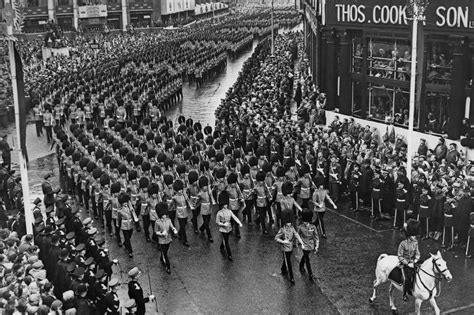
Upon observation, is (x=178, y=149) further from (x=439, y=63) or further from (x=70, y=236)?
(x=439, y=63)

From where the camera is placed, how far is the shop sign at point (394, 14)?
20703mm

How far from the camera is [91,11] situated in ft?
253

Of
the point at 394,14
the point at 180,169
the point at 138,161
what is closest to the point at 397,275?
the point at 180,169

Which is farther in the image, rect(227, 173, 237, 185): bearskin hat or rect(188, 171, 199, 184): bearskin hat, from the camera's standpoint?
rect(188, 171, 199, 184): bearskin hat

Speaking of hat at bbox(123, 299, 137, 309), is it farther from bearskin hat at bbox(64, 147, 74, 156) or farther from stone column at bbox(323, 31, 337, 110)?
stone column at bbox(323, 31, 337, 110)

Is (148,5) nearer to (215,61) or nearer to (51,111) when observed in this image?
(215,61)

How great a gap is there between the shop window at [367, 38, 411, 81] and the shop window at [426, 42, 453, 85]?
2.79ft

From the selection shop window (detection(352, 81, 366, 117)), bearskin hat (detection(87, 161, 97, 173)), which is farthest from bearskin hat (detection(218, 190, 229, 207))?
shop window (detection(352, 81, 366, 117))

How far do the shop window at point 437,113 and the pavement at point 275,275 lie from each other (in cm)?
577

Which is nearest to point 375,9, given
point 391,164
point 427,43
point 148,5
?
point 427,43

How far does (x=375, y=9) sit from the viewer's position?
79.3 ft

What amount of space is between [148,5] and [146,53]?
35429mm

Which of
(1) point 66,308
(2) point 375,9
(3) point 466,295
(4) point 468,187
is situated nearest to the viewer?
(1) point 66,308

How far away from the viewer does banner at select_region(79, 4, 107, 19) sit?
252 ft
